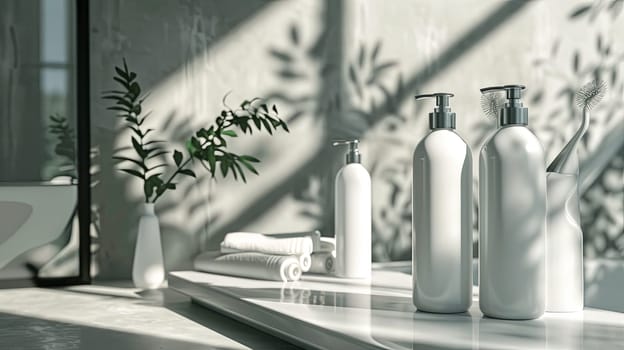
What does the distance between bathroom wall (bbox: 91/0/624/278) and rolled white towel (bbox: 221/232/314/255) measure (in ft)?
1.05

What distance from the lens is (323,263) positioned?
134 centimetres

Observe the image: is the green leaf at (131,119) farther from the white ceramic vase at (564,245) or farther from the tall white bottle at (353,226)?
the white ceramic vase at (564,245)

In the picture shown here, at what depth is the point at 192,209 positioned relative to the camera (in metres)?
1.68

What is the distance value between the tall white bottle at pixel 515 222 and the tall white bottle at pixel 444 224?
1.6 inches

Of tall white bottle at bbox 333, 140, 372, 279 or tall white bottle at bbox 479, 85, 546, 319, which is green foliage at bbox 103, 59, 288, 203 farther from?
tall white bottle at bbox 479, 85, 546, 319

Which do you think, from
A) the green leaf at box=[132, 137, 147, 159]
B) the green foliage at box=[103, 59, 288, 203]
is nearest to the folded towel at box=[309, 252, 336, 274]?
the green foliage at box=[103, 59, 288, 203]

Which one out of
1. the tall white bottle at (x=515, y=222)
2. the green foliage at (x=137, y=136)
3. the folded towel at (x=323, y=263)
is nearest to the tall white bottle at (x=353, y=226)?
the folded towel at (x=323, y=263)

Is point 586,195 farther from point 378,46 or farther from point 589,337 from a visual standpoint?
point 589,337

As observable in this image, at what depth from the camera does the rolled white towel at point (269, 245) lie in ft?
4.29

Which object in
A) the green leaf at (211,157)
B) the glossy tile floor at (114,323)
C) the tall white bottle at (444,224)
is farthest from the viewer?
the green leaf at (211,157)

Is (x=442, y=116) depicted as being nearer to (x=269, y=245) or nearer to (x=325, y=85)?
(x=269, y=245)

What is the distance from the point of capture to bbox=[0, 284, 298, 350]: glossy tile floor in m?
0.95

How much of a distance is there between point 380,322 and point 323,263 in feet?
1.70

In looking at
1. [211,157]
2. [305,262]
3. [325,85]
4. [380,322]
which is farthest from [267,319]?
[325,85]
